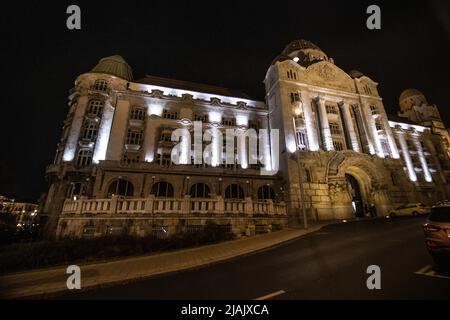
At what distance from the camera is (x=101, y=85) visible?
31.1 m

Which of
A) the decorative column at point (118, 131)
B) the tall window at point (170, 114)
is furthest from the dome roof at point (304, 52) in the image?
the decorative column at point (118, 131)

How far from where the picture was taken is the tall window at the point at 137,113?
2933 cm

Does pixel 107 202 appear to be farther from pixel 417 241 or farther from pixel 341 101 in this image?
pixel 341 101

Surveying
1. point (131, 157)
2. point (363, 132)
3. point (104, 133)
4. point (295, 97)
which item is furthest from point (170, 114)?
point (363, 132)

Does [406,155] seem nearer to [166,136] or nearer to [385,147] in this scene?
[385,147]

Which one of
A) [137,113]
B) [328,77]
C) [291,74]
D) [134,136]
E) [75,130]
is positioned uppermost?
[328,77]

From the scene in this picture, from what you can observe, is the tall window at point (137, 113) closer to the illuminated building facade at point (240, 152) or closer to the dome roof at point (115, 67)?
the illuminated building facade at point (240, 152)

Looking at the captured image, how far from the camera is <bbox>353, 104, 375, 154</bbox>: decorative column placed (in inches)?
1250

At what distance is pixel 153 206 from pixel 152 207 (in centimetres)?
11

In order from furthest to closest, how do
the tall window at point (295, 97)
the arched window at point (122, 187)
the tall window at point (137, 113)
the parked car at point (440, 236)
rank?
1. the tall window at point (295, 97)
2. the tall window at point (137, 113)
3. the arched window at point (122, 187)
4. the parked car at point (440, 236)

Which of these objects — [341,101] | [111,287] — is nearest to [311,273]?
[111,287]

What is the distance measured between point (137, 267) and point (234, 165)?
73.1 ft

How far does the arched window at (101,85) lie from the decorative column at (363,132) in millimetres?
42377

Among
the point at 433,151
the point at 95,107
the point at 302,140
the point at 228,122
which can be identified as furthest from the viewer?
the point at 433,151
